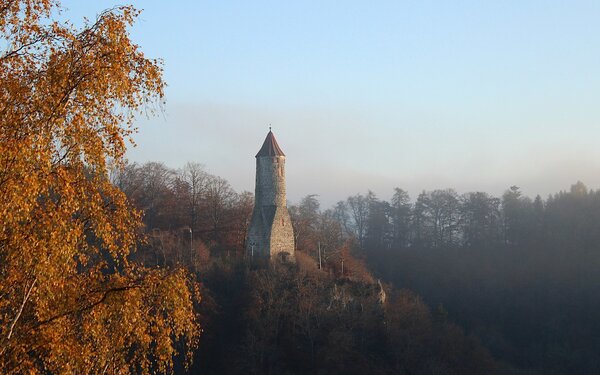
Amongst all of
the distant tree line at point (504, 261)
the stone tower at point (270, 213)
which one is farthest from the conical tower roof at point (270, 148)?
the distant tree line at point (504, 261)

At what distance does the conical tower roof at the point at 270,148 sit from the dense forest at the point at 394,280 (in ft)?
18.7

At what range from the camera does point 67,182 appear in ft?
20.5

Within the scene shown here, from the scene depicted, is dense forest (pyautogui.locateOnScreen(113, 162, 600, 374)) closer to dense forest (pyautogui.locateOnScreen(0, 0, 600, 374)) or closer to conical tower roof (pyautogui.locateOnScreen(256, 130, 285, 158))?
dense forest (pyautogui.locateOnScreen(0, 0, 600, 374))

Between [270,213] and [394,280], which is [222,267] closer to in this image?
[270,213]

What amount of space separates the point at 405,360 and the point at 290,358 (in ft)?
17.6

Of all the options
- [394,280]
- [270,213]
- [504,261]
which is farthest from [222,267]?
[504,261]

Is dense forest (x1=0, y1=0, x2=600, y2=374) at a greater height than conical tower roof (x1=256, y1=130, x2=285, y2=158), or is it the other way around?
conical tower roof (x1=256, y1=130, x2=285, y2=158)

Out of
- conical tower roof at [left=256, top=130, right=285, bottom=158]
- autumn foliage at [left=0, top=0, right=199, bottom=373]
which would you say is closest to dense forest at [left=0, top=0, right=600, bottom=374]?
autumn foliage at [left=0, top=0, right=199, bottom=373]

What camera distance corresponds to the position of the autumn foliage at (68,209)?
243 inches

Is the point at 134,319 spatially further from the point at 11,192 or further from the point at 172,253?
the point at 172,253

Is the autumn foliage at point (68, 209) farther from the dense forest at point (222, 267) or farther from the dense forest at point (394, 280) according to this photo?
the dense forest at point (394, 280)

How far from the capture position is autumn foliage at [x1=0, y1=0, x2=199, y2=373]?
617 cm

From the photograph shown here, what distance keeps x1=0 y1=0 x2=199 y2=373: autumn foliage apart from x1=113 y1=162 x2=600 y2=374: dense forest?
15.2 meters

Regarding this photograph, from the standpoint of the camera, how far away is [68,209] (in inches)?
252
